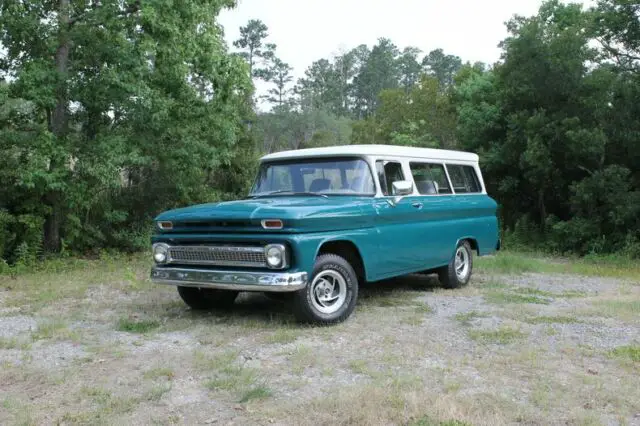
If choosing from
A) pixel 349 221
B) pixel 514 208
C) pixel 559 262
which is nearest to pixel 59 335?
pixel 349 221

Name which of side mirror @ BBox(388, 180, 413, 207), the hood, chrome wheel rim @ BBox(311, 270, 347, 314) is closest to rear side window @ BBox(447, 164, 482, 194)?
side mirror @ BBox(388, 180, 413, 207)

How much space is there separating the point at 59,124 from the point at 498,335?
959 centimetres

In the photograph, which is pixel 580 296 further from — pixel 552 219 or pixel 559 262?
pixel 552 219

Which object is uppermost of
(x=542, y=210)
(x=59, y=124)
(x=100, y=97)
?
(x=100, y=97)

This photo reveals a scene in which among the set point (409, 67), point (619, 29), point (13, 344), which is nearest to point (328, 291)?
point (13, 344)

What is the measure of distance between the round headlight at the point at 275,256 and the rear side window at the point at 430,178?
9.35ft

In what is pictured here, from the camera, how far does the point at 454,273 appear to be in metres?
9.21

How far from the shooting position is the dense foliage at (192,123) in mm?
11719

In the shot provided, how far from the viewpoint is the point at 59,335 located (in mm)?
6562

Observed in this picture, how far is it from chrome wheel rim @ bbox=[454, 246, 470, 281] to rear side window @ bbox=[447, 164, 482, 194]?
2.99ft

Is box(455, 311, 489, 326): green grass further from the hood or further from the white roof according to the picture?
the white roof

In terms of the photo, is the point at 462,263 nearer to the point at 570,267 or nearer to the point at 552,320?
the point at 552,320

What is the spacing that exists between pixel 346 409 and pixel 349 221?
2.98 meters

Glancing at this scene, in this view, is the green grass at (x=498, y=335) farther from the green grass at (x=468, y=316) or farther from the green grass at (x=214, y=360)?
the green grass at (x=214, y=360)
